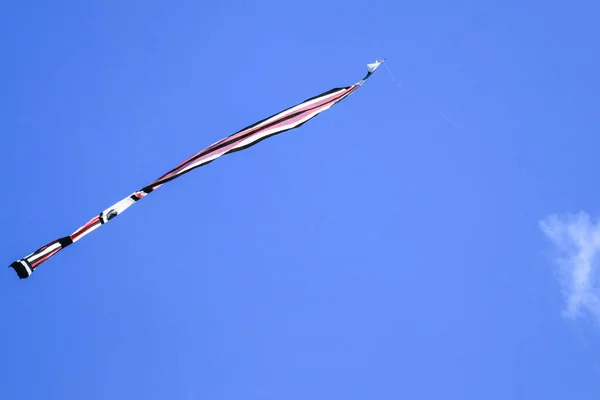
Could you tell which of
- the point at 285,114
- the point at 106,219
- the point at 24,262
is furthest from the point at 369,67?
the point at 24,262

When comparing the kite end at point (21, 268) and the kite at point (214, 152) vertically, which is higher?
the kite at point (214, 152)

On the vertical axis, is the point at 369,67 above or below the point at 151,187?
above

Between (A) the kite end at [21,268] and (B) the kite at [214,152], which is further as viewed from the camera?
(B) the kite at [214,152]

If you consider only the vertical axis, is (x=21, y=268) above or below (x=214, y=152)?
below

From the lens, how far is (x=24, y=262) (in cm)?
916

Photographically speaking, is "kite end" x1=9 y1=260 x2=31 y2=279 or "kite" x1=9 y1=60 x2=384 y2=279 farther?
"kite" x1=9 y1=60 x2=384 y2=279

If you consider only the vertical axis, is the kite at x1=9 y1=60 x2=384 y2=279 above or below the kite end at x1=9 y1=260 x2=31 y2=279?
above

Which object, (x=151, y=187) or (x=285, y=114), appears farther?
(x=285, y=114)

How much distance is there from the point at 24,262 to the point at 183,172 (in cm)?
320

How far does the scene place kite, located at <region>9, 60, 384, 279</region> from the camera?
30.9ft

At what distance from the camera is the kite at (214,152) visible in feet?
30.9

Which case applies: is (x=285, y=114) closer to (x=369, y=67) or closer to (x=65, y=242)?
(x=369, y=67)

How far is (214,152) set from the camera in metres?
11.4

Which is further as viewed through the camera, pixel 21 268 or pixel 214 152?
pixel 214 152
